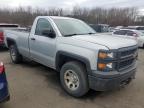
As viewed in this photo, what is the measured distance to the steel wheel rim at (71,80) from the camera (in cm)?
404

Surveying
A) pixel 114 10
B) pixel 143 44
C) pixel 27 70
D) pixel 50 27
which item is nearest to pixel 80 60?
pixel 50 27

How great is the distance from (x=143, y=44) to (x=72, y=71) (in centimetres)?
1038

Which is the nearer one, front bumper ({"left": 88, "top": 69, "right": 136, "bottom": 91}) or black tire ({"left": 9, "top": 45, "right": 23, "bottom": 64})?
front bumper ({"left": 88, "top": 69, "right": 136, "bottom": 91})

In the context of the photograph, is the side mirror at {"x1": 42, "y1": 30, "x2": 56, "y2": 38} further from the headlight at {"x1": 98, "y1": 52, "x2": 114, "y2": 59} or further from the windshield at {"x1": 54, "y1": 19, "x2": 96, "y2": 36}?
the headlight at {"x1": 98, "y1": 52, "x2": 114, "y2": 59}

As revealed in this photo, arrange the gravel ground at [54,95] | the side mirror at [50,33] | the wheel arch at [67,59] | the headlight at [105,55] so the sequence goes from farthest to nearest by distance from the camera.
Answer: the side mirror at [50,33] < the gravel ground at [54,95] < the wheel arch at [67,59] < the headlight at [105,55]

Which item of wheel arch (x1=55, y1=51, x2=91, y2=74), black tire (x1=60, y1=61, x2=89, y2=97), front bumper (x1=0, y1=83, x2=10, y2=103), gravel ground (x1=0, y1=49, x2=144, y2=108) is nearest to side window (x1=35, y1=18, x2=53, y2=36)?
wheel arch (x1=55, y1=51, x2=91, y2=74)

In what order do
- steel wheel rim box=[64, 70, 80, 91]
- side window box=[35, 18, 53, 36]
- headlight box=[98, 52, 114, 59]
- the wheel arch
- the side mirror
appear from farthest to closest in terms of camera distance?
side window box=[35, 18, 53, 36] → the side mirror → steel wheel rim box=[64, 70, 80, 91] → the wheel arch → headlight box=[98, 52, 114, 59]

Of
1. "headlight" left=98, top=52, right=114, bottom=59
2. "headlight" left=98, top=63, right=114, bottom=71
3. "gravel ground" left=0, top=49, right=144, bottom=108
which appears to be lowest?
"gravel ground" left=0, top=49, right=144, bottom=108

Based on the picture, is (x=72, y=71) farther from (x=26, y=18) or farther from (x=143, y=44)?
(x=26, y=18)

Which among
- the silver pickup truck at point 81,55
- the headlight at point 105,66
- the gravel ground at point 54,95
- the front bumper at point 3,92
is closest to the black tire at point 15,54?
the gravel ground at point 54,95

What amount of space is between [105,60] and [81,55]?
0.56m

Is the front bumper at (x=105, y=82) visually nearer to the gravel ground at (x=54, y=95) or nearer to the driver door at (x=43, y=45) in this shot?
the gravel ground at (x=54, y=95)

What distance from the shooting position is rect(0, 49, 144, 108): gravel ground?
3.75m

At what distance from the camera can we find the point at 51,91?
14.5 feet
